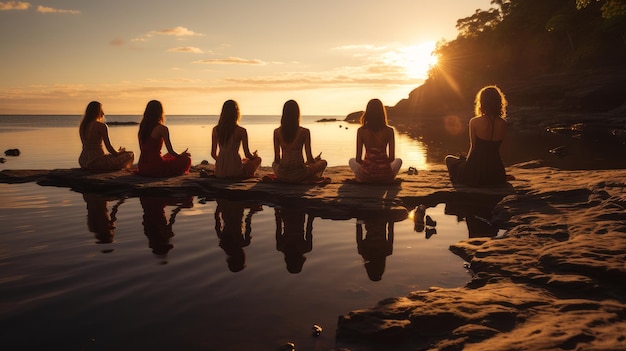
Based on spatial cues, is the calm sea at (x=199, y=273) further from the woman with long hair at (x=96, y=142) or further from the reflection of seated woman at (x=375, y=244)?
the woman with long hair at (x=96, y=142)

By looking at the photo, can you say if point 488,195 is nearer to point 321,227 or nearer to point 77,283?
point 321,227

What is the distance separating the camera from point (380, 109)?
10469mm

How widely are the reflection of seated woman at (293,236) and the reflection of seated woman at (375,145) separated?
97.7 inches

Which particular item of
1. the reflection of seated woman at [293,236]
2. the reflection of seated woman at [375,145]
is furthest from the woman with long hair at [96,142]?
the reflection of seated woman at [375,145]

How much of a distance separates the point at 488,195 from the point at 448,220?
188 centimetres

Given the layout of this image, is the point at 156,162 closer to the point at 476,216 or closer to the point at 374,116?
the point at 374,116

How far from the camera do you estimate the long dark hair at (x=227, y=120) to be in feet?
38.1

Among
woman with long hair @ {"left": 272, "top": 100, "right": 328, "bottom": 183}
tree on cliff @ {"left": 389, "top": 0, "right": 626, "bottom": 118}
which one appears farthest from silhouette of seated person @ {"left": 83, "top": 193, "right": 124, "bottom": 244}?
tree on cliff @ {"left": 389, "top": 0, "right": 626, "bottom": 118}

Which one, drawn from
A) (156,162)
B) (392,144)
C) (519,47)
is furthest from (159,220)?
(519,47)

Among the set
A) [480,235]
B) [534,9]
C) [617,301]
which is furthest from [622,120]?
[617,301]

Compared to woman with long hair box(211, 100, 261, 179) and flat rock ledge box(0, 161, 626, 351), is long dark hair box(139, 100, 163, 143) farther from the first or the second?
flat rock ledge box(0, 161, 626, 351)

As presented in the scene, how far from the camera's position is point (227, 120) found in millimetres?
11664

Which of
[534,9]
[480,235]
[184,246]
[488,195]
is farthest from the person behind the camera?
[534,9]

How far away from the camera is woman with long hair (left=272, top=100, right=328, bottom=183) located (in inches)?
424
